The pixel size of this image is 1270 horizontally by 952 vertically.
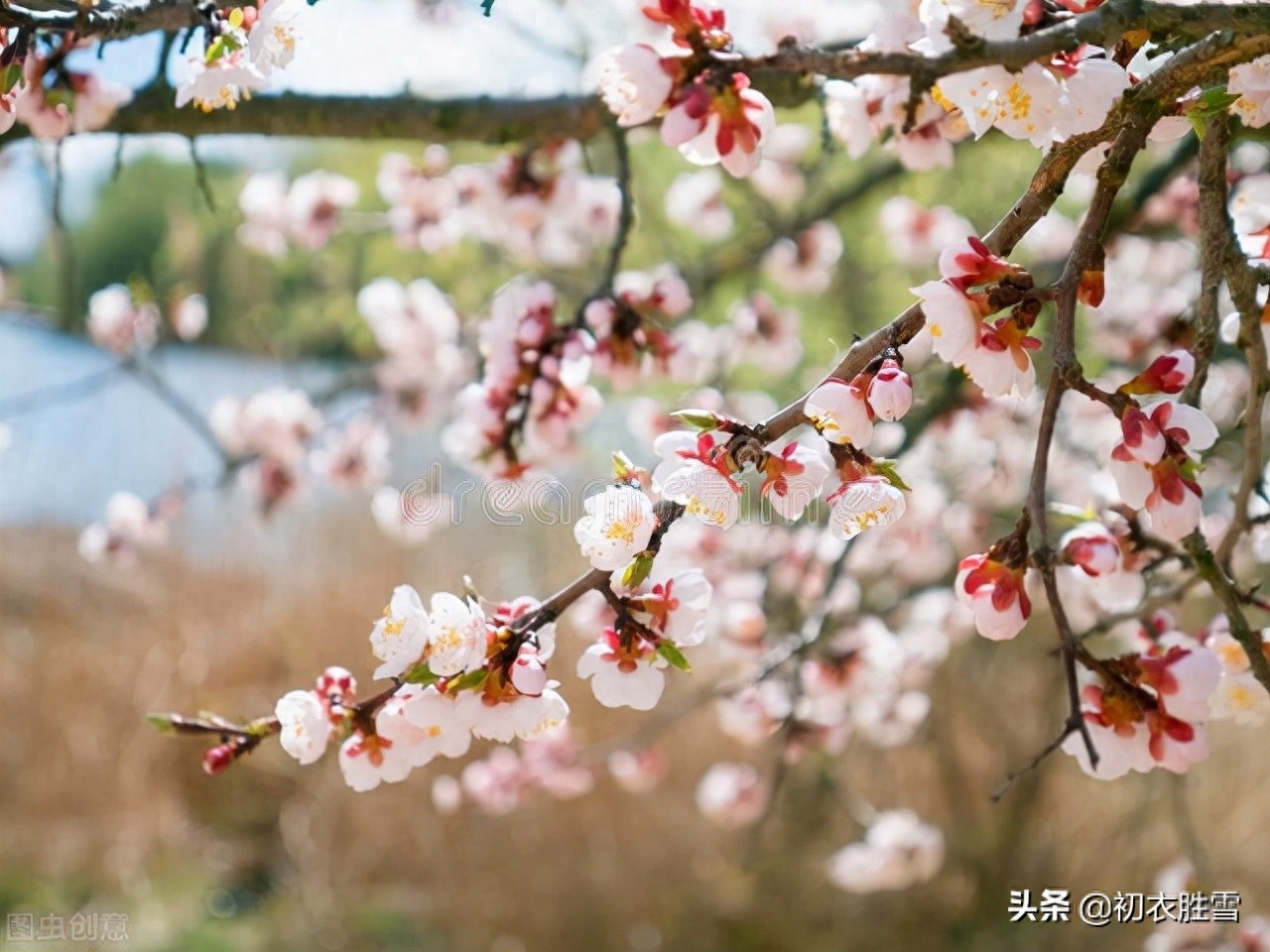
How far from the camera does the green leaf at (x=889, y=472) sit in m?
0.63

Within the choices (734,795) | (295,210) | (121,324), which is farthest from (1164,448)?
(121,324)

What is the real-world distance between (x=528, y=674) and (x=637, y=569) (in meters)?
0.10

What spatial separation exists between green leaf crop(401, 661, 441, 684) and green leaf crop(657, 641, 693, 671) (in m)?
0.14

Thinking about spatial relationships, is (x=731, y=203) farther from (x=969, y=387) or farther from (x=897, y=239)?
(x=969, y=387)

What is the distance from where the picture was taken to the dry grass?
263cm

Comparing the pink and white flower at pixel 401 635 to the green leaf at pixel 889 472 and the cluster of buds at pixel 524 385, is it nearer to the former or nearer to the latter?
the green leaf at pixel 889 472

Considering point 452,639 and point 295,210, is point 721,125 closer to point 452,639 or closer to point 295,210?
point 452,639

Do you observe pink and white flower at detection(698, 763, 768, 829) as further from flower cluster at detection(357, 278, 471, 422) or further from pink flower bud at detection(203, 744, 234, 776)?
pink flower bud at detection(203, 744, 234, 776)

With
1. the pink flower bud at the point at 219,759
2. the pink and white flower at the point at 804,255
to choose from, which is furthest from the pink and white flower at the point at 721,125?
the pink and white flower at the point at 804,255

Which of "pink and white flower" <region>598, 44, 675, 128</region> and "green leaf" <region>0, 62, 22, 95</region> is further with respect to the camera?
"green leaf" <region>0, 62, 22, 95</region>

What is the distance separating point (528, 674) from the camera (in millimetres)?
644

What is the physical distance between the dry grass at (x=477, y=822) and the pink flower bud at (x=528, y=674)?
171 cm

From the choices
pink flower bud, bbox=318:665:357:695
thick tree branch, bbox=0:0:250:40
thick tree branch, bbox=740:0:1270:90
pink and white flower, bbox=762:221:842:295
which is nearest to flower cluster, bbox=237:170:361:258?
pink and white flower, bbox=762:221:842:295

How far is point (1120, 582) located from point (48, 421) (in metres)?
4.51
